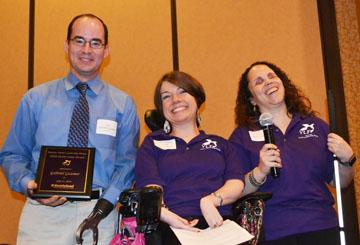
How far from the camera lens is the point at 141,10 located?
3902mm

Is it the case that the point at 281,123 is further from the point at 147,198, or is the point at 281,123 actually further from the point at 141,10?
the point at 141,10

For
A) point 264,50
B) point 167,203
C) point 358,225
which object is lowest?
point 358,225

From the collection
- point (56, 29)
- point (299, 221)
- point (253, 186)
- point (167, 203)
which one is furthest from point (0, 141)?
point (299, 221)

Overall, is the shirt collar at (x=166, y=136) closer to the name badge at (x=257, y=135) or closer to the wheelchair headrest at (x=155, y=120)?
the wheelchair headrest at (x=155, y=120)

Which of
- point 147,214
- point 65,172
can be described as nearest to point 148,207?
point 147,214

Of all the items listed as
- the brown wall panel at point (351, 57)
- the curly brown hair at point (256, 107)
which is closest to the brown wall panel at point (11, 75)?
the curly brown hair at point (256, 107)

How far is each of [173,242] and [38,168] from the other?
759 millimetres

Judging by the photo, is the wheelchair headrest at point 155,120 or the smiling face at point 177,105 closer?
the smiling face at point 177,105

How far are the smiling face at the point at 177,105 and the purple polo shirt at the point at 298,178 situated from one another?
33cm

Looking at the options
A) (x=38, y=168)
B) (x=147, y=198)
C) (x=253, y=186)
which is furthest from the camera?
(x=253, y=186)

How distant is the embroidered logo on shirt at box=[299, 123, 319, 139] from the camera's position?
2.58 metres

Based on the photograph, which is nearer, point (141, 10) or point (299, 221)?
point (299, 221)

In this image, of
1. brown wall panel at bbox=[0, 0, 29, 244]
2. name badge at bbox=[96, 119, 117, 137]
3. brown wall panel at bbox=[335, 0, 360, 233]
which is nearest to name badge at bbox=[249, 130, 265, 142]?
name badge at bbox=[96, 119, 117, 137]

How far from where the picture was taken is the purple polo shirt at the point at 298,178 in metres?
2.37
